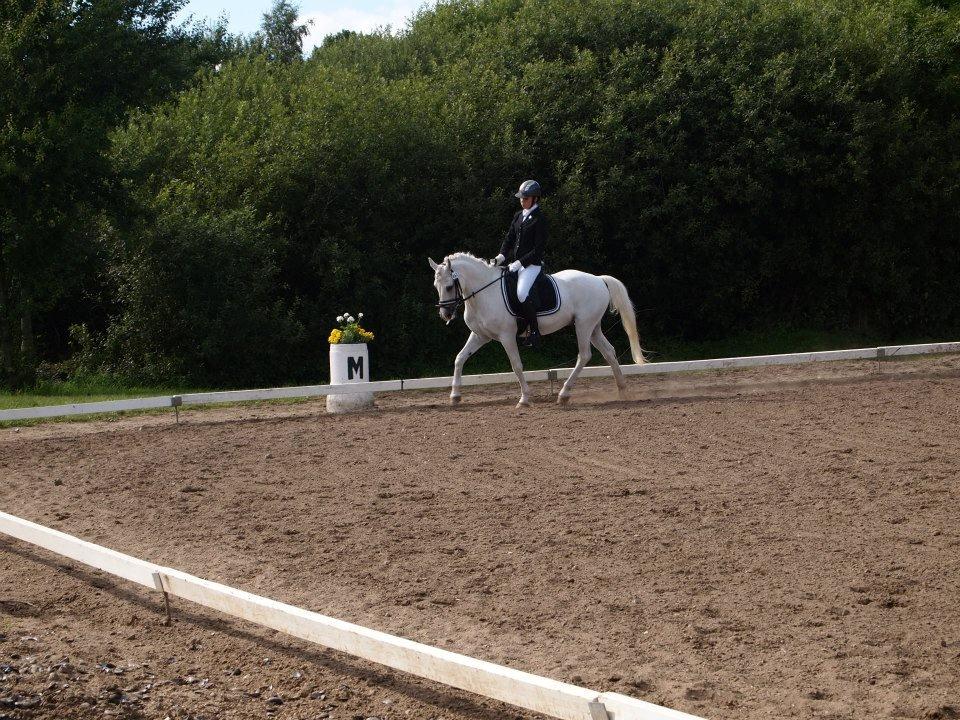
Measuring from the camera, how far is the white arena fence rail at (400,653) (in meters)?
3.67

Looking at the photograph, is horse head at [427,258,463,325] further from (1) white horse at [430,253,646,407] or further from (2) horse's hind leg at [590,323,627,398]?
(2) horse's hind leg at [590,323,627,398]

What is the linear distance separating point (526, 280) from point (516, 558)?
6.67m

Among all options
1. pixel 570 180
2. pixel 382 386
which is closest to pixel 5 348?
pixel 382 386

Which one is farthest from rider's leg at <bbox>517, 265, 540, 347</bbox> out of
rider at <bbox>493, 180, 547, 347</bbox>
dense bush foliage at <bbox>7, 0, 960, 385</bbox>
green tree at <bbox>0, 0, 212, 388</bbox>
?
green tree at <bbox>0, 0, 212, 388</bbox>

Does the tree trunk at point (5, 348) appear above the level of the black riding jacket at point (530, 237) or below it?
below

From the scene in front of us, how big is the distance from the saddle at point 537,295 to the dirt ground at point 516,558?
5.15 feet

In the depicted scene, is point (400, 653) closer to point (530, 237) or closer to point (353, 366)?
point (530, 237)

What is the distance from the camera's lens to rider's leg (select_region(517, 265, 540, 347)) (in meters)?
12.7

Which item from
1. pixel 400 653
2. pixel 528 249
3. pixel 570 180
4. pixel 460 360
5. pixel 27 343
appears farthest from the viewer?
pixel 570 180

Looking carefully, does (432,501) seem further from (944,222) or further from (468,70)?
(944,222)

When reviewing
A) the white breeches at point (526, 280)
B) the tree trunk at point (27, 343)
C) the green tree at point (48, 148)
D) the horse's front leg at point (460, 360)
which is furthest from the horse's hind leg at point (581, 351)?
the tree trunk at point (27, 343)

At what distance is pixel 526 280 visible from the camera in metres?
12.7

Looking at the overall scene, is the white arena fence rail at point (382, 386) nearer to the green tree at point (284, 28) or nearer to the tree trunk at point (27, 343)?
the tree trunk at point (27, 343)

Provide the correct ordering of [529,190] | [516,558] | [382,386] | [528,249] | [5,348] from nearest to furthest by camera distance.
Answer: [516,558] → [529,190] → [528,249] → [382,386] → [5,348]
